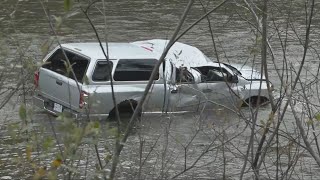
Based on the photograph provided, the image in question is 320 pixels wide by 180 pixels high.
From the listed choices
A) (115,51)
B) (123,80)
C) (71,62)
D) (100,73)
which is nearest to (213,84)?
(123,80)

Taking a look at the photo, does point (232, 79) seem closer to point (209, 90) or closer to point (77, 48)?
point (209, 90)

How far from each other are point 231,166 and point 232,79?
2.87 meters

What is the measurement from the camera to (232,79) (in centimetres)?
1401

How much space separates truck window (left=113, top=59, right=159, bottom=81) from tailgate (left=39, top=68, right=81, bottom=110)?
0.98 metres

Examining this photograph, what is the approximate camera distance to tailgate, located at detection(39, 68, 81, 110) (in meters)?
13.7

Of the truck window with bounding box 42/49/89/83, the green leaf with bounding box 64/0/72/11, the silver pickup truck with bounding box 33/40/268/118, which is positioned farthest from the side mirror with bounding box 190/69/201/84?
the green leaf with bounding box 64/0/72/11

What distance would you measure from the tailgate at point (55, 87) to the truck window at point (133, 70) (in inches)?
38.5

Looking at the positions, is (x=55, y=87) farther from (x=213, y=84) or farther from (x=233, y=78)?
(x=233, y=78)

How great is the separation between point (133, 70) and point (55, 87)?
1.47 meters

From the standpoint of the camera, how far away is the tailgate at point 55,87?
45.1ft

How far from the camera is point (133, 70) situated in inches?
566

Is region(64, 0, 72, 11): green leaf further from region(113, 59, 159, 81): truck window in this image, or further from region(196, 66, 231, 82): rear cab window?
region(196, 66, 231, 82): rear cab window

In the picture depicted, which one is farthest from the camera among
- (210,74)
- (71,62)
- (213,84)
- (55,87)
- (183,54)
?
(183,54)

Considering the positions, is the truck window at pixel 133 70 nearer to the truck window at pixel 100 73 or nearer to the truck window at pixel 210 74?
the truck window at pixel 100 73
